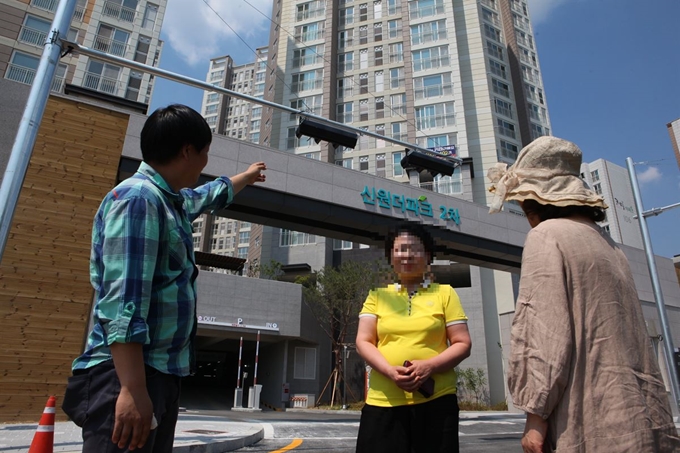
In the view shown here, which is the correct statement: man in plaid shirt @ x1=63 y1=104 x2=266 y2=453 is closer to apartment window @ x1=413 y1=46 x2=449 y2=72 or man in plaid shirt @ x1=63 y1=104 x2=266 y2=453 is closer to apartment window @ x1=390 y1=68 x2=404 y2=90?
apartment window @ x1=390 y1=68 x2=404 y2=90

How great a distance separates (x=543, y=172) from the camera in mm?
1633

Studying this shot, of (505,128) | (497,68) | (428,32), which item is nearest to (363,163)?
(505,128)

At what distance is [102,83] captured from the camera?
94.2 feet

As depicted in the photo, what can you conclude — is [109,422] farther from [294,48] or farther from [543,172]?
[294,48]

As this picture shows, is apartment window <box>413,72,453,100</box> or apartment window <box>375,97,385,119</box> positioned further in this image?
apartment window <box>375,97,385,119</box>

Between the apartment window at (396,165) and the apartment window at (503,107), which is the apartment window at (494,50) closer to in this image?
the apartment window at (503,107)

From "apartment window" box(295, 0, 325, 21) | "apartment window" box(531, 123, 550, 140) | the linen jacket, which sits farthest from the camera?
"apartment window" box(531, 123, 550, 140)

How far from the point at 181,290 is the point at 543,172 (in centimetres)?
139

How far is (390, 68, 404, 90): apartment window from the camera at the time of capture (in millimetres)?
39344

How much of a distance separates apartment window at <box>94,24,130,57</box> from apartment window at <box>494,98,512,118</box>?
30.4 meters

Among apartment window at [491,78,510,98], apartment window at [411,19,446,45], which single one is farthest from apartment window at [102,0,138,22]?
apartment window at [491,78,510,98]

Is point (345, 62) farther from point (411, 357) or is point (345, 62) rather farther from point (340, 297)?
point (411, 357)

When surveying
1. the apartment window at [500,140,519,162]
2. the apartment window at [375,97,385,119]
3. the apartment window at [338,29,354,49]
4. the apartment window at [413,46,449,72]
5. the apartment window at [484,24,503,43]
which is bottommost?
the apartment window at [500,140,519,162]

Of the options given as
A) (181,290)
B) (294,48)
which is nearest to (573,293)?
(181,290)
